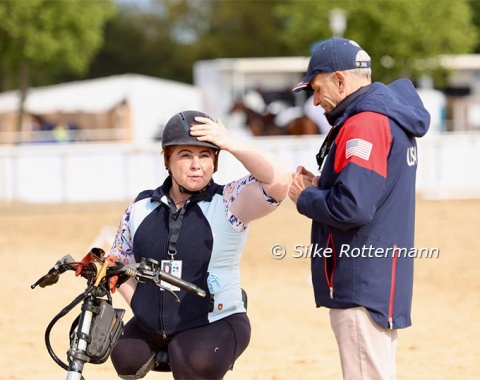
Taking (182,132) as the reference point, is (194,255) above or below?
below

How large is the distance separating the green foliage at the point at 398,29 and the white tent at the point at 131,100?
6.02 m

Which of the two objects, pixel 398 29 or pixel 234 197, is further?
pixel 398 29

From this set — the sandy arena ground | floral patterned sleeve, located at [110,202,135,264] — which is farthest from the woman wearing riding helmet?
the sandy arena ground

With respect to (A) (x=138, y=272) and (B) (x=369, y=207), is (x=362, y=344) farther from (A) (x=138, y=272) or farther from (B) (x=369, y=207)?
(A) (x=138, y=272)

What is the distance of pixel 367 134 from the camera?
4238 millimetres

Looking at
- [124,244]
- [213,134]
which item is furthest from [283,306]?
[213,134]

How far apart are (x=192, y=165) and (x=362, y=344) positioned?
1026 mm

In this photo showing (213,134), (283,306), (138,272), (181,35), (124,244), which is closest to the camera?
(138,272)

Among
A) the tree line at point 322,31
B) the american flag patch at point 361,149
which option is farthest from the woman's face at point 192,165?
the tree line at point 322,31

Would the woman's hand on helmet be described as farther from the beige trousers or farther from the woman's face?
the beige trousers

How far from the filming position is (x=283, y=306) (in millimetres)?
10328

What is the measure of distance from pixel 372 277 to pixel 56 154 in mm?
15438

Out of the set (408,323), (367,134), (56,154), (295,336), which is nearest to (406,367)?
(295,336)

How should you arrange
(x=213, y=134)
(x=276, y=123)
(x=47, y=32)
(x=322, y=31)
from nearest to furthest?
(x=213, y=134), (x=276, y=123), (x=47, y=32), (x=322, y=31)
